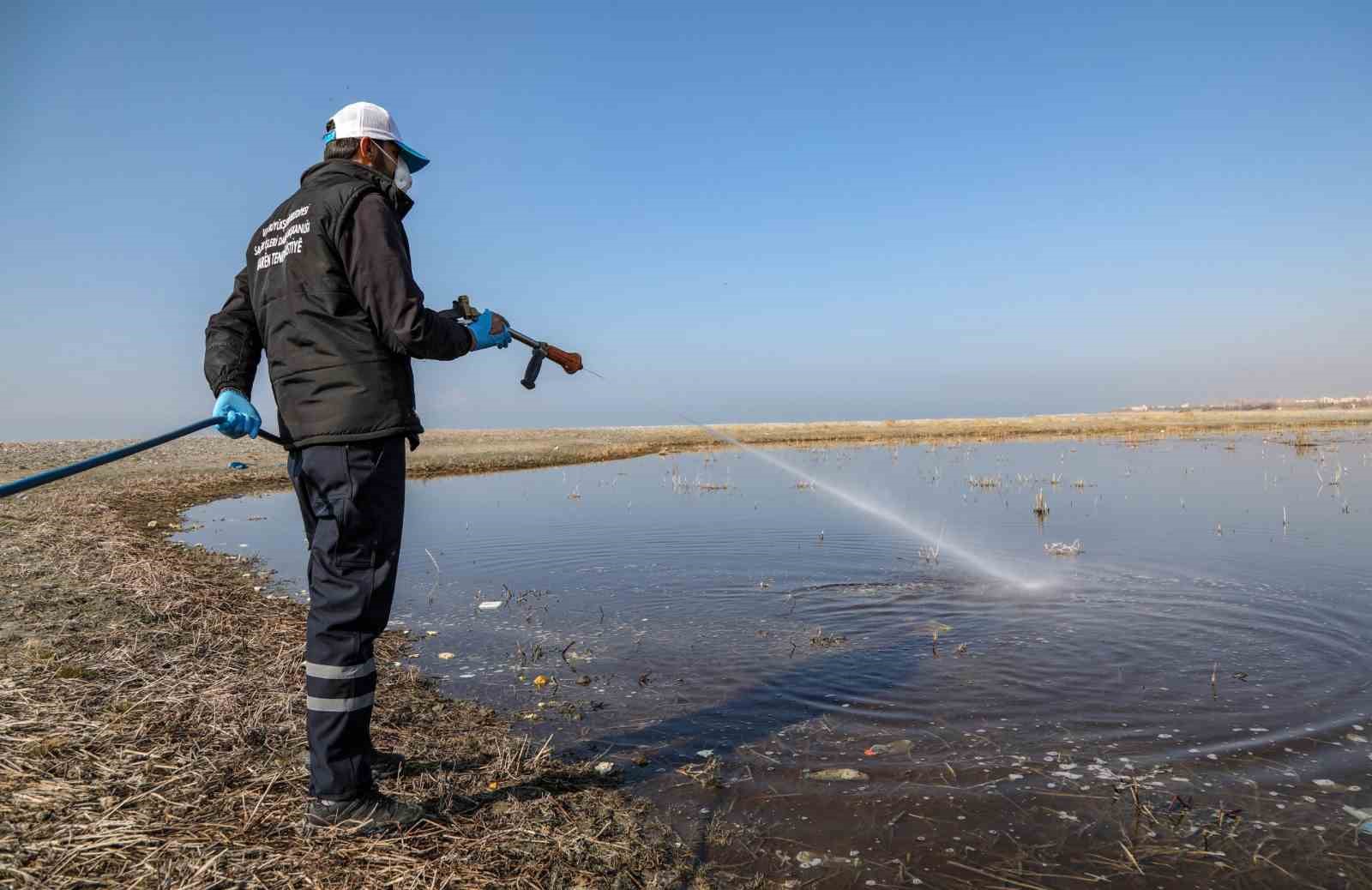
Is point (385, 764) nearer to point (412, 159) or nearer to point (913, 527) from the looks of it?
point (412, 159)

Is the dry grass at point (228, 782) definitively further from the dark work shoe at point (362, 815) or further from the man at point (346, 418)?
the man at point (346, 418)

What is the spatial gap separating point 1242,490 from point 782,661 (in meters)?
14.4

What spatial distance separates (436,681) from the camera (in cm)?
607

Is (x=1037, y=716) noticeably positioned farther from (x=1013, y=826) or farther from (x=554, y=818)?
(x=554, y=818)

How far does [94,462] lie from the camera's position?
9.61ft

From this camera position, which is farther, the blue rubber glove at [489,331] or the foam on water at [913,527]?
the foam on water at [913,527]

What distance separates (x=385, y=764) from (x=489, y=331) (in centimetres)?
222

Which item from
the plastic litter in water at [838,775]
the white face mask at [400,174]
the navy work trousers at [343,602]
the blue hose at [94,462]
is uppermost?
the white face mask at [400,174]

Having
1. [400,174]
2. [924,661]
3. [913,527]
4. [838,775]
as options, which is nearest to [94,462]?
[400,174]

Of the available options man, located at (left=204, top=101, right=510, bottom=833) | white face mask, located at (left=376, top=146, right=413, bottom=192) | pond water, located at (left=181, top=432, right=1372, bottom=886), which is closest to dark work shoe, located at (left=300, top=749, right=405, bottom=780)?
man, located at (left=204, top=101, right=510, bottom=833)

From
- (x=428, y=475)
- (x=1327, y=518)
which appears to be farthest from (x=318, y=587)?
(x=428, y=475)

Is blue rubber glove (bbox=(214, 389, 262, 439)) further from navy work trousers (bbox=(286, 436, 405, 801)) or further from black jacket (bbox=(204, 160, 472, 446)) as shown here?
navy work trousers (bbox=(286, 436, 405, 801))

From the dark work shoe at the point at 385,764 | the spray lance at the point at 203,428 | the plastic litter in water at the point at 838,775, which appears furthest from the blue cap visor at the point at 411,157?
the plastic litter in water at the point at 838,775

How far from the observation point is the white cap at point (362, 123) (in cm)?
373
